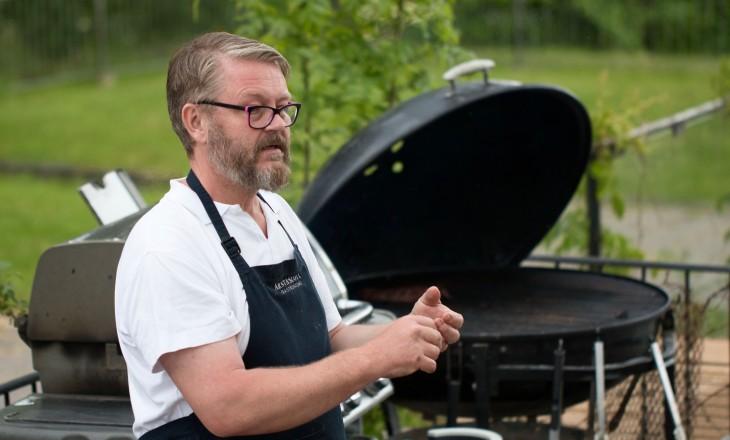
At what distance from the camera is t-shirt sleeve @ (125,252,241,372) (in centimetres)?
196

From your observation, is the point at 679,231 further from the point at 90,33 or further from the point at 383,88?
the point at 90,33

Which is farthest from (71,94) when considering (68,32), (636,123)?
(636,123)

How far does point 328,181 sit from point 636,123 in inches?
114

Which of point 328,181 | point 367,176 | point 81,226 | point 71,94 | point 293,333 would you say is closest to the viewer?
point 293,333

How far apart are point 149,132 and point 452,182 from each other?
9365 millimetres

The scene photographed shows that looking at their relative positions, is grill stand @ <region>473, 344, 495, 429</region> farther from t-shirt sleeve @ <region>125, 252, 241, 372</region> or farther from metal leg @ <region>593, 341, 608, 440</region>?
t-shirt sleeve @ <region>125, 252, 241, 372</region>

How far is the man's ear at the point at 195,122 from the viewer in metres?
2.14

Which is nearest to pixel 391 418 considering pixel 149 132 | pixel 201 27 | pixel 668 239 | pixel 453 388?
pixel 453 388

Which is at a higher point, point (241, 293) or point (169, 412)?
point (241, 293)

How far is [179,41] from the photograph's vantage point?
50.6ft

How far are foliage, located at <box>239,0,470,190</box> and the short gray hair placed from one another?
2.36 m

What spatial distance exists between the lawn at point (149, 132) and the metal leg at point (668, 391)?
21.4 feet

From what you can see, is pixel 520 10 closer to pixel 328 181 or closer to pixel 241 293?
pixel 328 181

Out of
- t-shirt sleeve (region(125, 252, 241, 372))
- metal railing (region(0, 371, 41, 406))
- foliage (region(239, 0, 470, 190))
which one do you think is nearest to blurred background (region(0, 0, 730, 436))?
foliage (region(239, 0, 470, 190))
